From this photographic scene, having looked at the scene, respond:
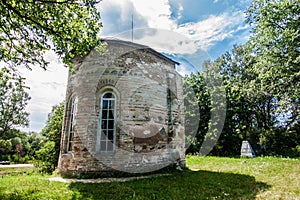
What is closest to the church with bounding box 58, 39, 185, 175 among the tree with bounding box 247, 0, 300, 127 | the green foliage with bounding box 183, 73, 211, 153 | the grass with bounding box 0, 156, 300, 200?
the grass with bounding box 0, 156, 300, 200

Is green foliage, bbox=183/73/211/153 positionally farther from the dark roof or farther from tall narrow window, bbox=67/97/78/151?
tall narrow window, bbox=67/97/78/151

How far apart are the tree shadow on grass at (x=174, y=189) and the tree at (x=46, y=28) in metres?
4.79

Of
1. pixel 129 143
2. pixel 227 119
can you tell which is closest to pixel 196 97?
pixel 227 119

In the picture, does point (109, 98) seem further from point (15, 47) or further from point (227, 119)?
point (227, 119)

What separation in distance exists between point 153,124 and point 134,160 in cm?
177

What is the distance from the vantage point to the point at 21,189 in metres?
5.89

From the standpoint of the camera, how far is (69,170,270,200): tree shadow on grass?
535 centimetres

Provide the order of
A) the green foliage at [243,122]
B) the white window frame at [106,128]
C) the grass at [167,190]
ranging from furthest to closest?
Answer: 1. the green foliage at [243,122]
2. the white window frame at [106,128]
3. the grass at [167,190]

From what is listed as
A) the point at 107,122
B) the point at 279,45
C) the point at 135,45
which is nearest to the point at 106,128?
the point at 107,122

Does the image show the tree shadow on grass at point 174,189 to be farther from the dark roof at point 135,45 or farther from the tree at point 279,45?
the tree at point 279,45

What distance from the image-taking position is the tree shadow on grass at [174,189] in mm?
5352

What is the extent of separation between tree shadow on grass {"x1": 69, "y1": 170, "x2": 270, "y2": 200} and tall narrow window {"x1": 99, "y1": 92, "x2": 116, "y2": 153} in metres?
2.05

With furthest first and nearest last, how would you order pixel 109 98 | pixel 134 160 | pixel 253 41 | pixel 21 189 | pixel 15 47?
1. pixel 253 41
2. pixel 109 98
3. pixel 134 160
4. pixel 15 47
5. pixel 21 189

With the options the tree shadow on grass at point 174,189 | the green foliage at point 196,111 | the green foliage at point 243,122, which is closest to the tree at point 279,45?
the green foliage at point 243,122
